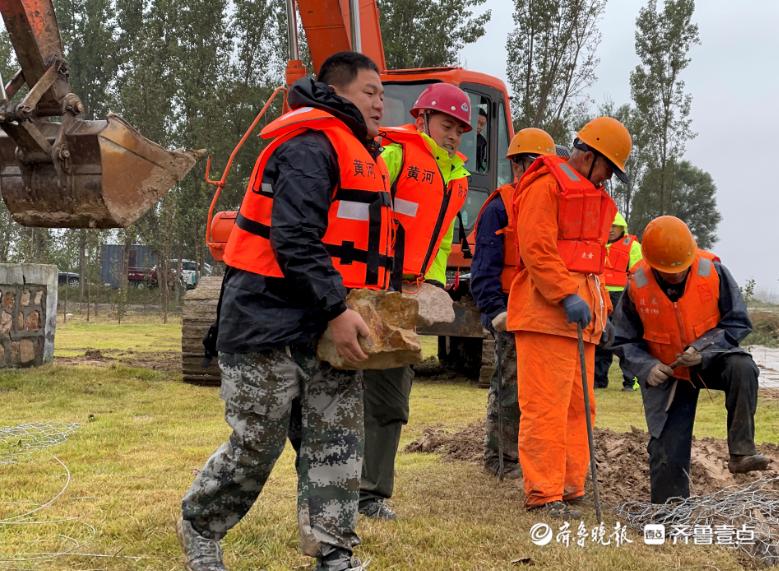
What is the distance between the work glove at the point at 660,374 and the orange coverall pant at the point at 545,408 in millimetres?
318

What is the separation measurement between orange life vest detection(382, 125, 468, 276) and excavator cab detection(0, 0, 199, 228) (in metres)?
1.25

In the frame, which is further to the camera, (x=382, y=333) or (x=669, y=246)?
(x=669, y=246)

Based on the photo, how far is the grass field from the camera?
3430mm

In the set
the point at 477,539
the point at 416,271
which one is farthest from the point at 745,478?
the point at 416,271

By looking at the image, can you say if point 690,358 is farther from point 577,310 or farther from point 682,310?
point 577,310

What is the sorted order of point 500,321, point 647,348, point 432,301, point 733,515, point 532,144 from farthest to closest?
point 532,144 < point 500,321 < point 647,348 < point 432,301 < point 733,515

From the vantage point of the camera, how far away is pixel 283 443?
302 cm

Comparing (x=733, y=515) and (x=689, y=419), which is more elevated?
(x=689, y=419)

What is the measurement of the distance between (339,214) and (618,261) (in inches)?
256

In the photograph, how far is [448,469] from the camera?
5.41 meters

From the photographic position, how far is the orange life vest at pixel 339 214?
2945 mm

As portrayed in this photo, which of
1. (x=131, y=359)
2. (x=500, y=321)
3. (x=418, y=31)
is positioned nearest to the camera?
(x=500, y=321)

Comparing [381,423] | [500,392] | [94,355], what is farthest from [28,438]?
[94,355]

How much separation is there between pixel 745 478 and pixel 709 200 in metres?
52.0
